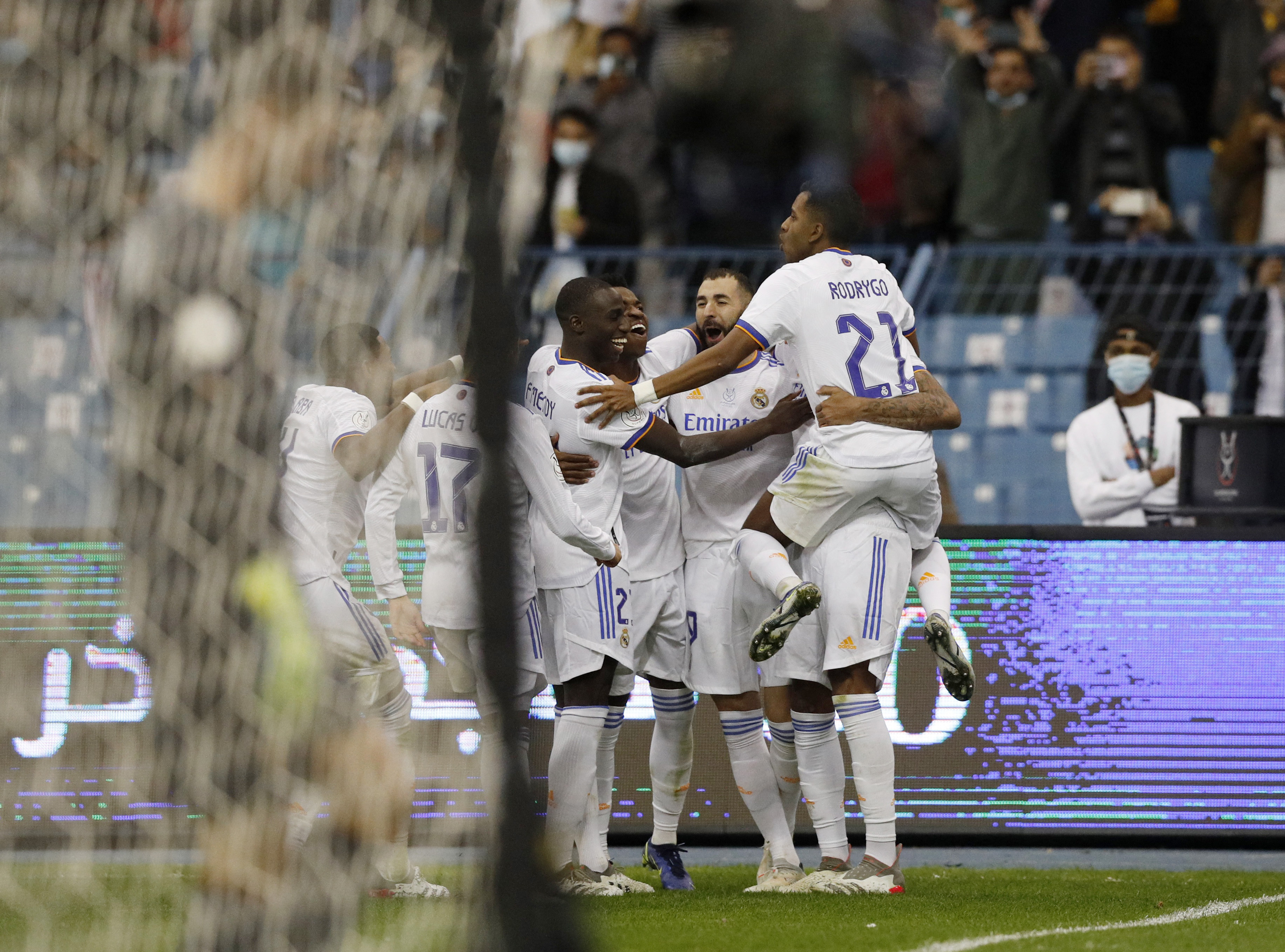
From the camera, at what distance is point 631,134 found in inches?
409

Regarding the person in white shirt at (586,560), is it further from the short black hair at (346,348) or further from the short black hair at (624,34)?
the short black hair at (624,34)

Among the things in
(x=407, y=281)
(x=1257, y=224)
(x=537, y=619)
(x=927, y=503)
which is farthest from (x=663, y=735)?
(x=1257, y=224)

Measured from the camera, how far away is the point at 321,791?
3.47 metres

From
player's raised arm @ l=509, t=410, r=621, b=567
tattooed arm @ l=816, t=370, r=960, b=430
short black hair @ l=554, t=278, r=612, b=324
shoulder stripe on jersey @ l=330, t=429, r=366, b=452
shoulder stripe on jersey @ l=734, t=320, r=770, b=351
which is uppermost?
short black hair @ l=554, t=278, r=612, b=324

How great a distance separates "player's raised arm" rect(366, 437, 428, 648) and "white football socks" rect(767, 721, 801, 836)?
1410 millimetres

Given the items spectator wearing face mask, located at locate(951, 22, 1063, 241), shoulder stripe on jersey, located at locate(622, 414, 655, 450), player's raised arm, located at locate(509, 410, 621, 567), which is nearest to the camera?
player's raised arm, located at locate(509, 410, 621, 567)

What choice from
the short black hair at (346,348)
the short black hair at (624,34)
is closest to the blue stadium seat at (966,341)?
the short black hair at (624,34)

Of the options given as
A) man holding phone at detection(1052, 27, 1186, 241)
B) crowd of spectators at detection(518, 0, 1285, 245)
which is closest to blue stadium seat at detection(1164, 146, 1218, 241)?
crowd of spectators at detection(518, 0, 1285, 245)

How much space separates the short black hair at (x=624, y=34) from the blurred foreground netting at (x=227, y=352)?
756cm

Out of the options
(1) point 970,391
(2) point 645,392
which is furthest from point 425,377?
(1) point 970,391

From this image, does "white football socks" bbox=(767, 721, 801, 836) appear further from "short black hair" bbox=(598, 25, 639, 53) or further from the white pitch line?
"short black hair" bbox=(598, 25, 639, 53)

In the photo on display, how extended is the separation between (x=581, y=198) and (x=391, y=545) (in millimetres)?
4485

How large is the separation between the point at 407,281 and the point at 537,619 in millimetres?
2663

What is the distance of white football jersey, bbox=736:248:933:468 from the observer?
5758 millimetres
